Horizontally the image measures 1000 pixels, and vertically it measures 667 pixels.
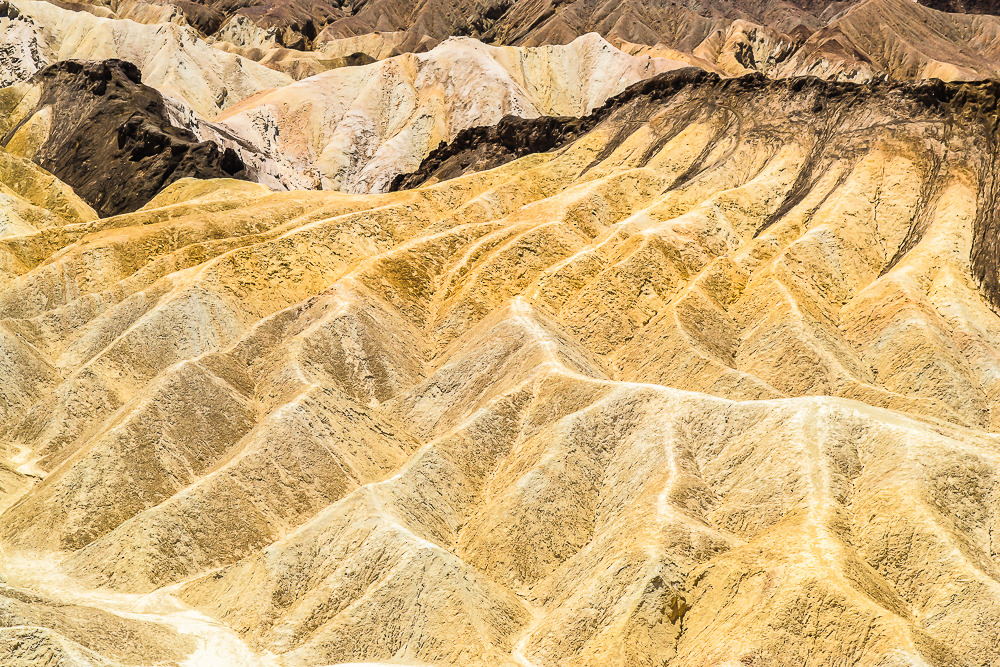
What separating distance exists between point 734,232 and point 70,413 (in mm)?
51150

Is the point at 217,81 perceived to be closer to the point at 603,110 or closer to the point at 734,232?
the point at 603,110

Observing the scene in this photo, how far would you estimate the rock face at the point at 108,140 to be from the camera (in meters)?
117

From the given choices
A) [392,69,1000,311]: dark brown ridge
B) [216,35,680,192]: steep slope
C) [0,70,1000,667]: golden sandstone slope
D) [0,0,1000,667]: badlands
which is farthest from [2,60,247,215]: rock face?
[392,69,1000,311]: dark brown ridge

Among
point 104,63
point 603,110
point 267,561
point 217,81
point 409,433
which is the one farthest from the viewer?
point 217,81

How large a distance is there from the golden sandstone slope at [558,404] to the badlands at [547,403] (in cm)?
20

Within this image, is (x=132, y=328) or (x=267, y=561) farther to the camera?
(x=132, y=328)

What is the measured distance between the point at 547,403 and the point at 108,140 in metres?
90.0

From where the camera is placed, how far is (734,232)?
7888 centimetres

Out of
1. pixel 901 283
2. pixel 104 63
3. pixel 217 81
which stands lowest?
pixel 217 81

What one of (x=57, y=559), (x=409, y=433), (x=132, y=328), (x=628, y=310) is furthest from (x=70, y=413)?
(x=628, y=310)

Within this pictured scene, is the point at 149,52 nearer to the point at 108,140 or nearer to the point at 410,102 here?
the point at 410,102

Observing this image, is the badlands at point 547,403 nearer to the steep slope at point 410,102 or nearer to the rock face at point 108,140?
the rock face at point 108,140

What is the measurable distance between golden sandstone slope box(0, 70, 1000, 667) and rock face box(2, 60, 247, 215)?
24.5 meters

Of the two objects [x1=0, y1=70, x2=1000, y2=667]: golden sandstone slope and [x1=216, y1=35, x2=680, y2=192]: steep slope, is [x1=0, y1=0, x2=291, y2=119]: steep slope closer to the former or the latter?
[x1=216, y1=35, x2=680, y2=192]: steep slope
